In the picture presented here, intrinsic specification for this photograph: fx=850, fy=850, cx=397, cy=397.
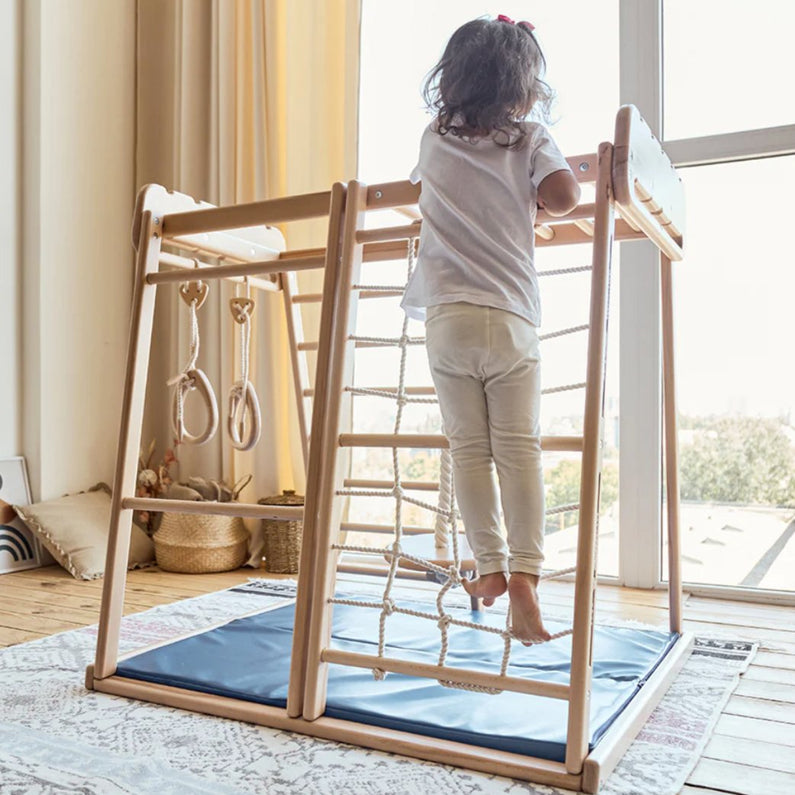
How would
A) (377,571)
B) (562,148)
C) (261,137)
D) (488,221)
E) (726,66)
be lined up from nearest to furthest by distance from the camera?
1. (488,221)
2. (377,571)
3. (726,66)
4. (562,148)
5. (261,137)

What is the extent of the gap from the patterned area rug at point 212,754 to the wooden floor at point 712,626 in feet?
0.16

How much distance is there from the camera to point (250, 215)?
1.77 m

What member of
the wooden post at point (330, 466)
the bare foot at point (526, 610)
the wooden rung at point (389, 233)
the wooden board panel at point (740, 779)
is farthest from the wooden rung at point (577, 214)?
the wooden board panel at point (740, 779)

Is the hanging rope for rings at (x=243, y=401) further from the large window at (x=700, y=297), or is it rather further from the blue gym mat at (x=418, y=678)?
the large window at (x=700, y=297)

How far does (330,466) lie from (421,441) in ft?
0.63

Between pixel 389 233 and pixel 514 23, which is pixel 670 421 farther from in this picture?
pixel 514 23

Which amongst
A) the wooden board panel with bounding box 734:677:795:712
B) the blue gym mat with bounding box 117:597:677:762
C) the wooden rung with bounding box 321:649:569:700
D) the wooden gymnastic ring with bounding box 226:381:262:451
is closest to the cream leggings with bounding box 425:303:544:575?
the wooden rung with bounding box 321:649:569:700

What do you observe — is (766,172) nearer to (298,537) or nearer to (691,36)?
(691,36)

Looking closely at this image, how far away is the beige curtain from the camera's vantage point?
334 cm

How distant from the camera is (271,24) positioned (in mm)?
3322

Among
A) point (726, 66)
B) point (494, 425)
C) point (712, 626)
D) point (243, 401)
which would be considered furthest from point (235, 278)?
point (726, 66)

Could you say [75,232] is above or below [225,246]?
above

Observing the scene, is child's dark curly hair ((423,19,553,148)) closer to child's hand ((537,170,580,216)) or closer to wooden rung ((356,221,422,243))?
child's hand ((537,170,580,216))

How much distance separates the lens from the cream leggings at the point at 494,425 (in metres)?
1.41
